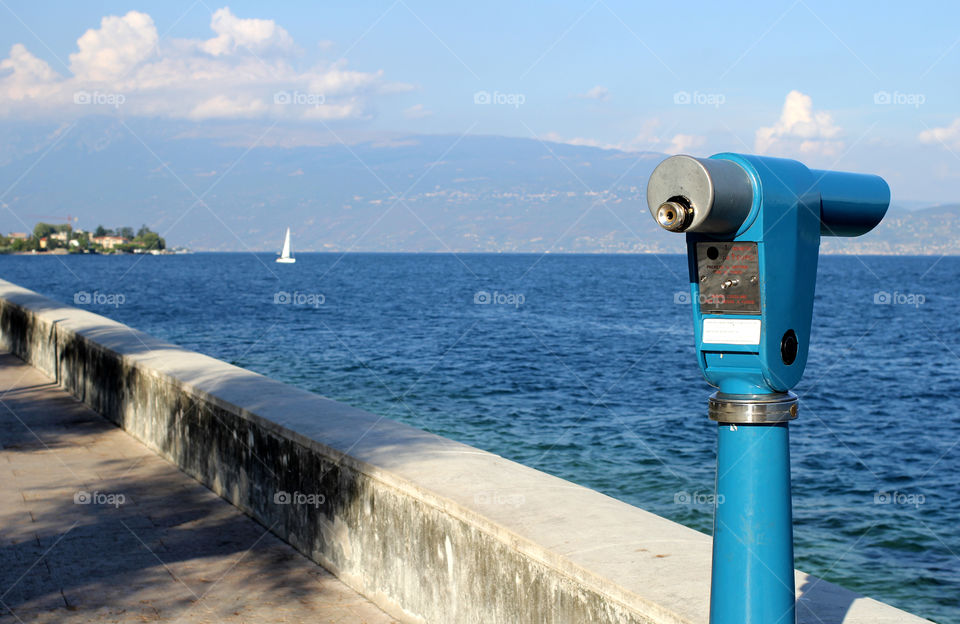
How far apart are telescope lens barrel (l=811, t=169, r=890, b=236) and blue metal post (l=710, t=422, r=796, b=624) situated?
0.61 meters

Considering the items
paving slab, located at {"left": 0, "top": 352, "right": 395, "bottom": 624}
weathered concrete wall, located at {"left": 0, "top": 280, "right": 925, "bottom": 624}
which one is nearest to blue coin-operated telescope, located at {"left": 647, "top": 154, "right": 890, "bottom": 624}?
weathered concrete wall, located at {"left": 0, "top": 280, "right": 925, "bottom": 624}

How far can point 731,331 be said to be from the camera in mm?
2412

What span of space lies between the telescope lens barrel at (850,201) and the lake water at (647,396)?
949cm

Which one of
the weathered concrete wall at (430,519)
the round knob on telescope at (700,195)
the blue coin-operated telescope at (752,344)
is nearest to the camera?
the round knob on telescope at (700,195)

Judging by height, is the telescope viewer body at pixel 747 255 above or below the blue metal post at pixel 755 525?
above

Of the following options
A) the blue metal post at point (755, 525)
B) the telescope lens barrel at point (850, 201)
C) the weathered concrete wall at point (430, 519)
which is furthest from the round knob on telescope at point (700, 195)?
the weathered concrete wall at point (430, 519)

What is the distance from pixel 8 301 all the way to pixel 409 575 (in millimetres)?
14230

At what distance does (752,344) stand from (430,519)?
2.32 m

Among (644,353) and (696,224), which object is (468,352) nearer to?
(644,353)

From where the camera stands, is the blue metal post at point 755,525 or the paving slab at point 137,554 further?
the paving slab at point 137,554

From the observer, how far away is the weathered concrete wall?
3320 millimetres

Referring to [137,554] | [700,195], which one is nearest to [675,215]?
[700,195]

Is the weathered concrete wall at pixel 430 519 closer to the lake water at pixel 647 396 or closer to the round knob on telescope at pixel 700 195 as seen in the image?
the round knob on telescope at pixel 700 195

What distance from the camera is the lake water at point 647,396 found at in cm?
1439
